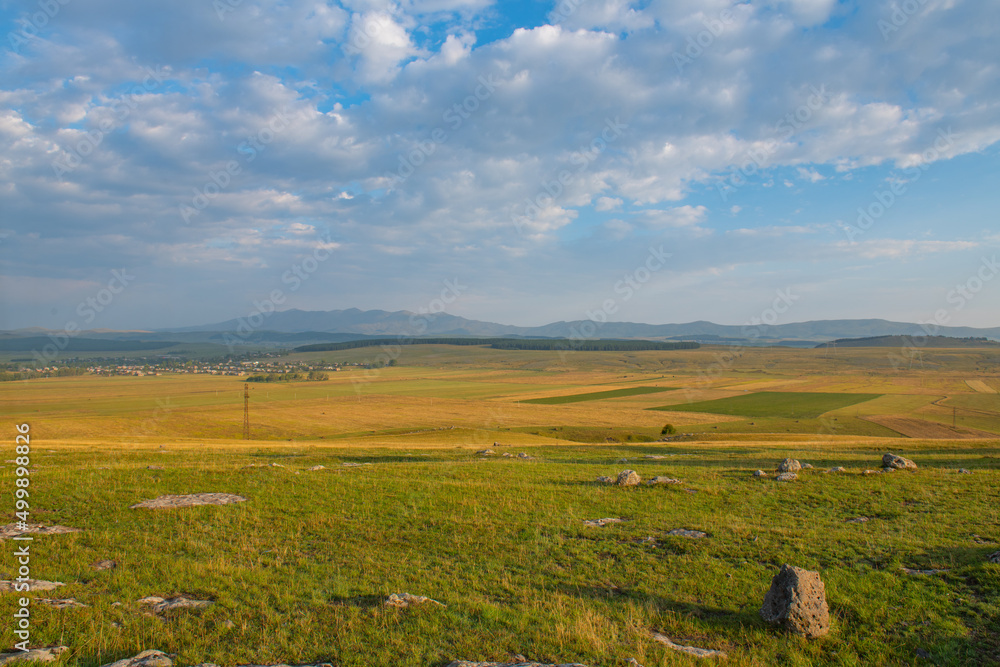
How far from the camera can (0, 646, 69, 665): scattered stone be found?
7.33 m

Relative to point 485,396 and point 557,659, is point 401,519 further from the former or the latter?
point 485,396

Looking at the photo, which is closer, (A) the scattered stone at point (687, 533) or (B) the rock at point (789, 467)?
(A) the scattered stone at point (687, 533)

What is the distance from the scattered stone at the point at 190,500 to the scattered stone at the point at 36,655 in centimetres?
925

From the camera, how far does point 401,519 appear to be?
15.9m

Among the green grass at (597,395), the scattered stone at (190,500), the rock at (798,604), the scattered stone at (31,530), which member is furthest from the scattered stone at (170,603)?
the green grass at (597,395)

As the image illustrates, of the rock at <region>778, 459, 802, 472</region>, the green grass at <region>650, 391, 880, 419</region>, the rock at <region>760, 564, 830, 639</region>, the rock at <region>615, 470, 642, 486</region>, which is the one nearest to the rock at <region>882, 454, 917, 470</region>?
the rock at <region>778, 459, 802, 472</region>

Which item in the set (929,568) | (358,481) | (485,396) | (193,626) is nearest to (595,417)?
(485,396)

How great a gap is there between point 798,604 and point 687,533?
18.8ft

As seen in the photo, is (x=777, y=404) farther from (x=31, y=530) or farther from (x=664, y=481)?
(x=31, y=530)

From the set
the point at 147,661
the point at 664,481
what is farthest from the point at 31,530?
the point at 664,481

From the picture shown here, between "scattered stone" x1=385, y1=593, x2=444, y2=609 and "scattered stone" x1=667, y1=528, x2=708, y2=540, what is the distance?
8.04 metres

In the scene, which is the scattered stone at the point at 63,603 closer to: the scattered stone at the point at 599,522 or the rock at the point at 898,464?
the scattered stone at the point at 599,522

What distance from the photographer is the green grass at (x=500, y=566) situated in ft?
27.9

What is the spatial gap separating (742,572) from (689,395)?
125m
